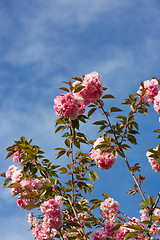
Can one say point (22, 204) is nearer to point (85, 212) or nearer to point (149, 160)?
point (85, 212)

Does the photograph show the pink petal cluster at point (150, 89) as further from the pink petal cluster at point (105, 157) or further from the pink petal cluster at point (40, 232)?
the pink petal cluster at point (40, 232)

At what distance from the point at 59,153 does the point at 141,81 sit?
1839 millimetres

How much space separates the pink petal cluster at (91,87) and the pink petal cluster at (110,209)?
1.60 meters

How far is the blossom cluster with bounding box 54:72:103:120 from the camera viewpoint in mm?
4125

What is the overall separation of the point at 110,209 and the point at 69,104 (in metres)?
1.73

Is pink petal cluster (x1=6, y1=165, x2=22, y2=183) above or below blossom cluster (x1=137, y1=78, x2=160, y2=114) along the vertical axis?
below

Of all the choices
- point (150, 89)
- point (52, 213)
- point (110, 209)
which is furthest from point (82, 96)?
point (110, 209)

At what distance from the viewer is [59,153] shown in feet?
15.9

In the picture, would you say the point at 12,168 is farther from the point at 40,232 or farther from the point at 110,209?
the point at 110,209

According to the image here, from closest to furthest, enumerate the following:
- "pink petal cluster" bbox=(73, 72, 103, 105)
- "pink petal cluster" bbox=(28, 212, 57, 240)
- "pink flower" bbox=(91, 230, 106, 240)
Result: "pink petal cluster" bbox=(28, 212, 57, 240)
"pink petal cluster" bbox=(73, 72, 103, 105)
"pink flower" bbox=(91, 230, 106, 240)

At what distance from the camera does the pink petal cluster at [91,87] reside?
4113 millimetres

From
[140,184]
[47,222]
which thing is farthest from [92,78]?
[47,222]

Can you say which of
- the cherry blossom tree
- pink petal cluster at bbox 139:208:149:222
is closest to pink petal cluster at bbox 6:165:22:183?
the cherry blossom tree

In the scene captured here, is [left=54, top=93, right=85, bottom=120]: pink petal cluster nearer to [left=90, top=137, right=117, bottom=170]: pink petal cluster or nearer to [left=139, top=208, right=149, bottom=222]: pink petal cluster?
[left=90, top=137, right=117, bottom=170]: pink petal cluster
